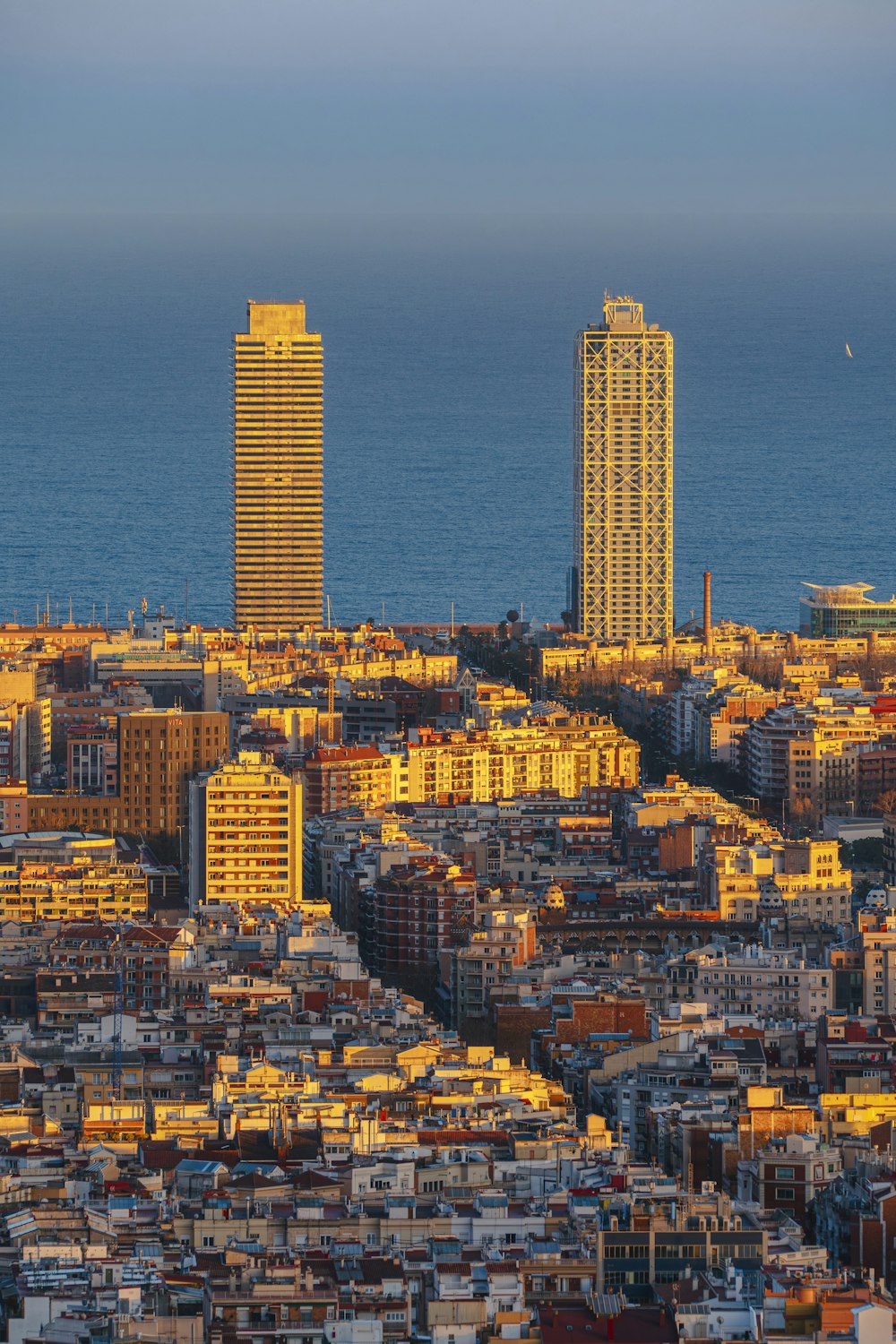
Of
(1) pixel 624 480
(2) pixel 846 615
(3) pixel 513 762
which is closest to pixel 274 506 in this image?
(1) pixel 624 480

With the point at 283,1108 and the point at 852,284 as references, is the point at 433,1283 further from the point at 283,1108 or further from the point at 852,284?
the point at 852,284

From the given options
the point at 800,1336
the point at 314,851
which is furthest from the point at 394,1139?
the point at 314,851

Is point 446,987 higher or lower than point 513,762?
lower

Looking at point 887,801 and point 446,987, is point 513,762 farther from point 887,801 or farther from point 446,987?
point 446,987


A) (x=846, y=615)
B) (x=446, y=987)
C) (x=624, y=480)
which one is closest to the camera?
(x=446, y=987)

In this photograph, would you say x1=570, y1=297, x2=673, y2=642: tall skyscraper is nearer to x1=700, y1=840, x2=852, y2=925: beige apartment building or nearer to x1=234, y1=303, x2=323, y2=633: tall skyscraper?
x1=234, y1=303, x2=323, y2=633: tall skyscraper

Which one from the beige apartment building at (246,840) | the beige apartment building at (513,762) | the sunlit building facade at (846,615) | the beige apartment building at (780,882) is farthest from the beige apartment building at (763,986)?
the sunlit building facade at (846,615)

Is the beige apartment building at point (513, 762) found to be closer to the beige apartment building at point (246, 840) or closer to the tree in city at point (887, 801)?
the tree in city at point (887, 801)
